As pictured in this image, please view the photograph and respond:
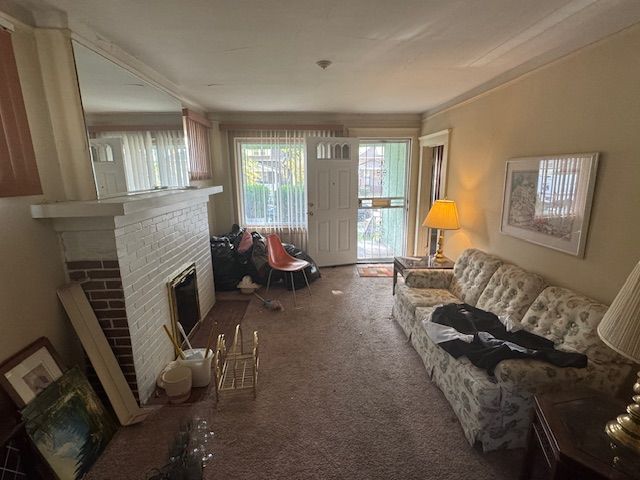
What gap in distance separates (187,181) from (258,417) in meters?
2.39

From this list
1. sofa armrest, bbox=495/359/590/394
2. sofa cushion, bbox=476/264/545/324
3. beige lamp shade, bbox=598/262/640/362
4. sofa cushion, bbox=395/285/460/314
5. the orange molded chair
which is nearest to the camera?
beige lamp shade, bbox=598/262/640/362

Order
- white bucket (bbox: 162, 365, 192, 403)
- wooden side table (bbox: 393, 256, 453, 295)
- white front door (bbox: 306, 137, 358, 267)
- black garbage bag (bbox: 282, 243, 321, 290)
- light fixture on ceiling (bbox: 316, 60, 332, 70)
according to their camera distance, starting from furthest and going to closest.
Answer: white front door (bbox: 306, 137, 358, 267)
black garbage bag (bbox: 282, 243, 321, 290)
wooden side table (bbox: 393, 256, 453, 295)
light fixture on ceiling (bbox: 316, 60, 332, 70)
white bucket (bbox: 162, 365, 192, 403)

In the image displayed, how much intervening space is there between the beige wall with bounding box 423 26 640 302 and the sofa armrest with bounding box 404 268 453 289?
50 centimetres

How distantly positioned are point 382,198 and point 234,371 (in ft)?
12.1

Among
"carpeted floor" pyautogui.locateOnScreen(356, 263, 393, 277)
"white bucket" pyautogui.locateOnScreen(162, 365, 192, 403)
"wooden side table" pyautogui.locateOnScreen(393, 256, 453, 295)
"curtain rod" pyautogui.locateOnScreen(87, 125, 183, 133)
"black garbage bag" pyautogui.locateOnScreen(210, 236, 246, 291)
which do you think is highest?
"curtain rod" pyautogui.locateOnScreen(87, 125, 183, 133)

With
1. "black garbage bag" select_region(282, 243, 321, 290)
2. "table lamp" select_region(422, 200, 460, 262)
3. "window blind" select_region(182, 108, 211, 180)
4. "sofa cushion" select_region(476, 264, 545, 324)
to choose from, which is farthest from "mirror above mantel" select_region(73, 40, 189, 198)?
"sofa cushion" select_region(476, 264, 545, 324)

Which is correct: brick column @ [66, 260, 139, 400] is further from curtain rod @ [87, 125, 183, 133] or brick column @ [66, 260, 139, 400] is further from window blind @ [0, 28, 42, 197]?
curtain rod @ [87, 125, 183, 133]

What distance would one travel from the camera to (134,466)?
1.58 metres

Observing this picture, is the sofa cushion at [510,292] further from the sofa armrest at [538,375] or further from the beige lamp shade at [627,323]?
the beige lamp shade at [627,323]

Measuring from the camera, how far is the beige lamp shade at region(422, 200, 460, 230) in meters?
3.19

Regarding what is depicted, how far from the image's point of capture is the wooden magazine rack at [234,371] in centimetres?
204

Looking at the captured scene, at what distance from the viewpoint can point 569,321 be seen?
176 cm

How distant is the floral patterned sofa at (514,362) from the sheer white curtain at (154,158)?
2.44 m

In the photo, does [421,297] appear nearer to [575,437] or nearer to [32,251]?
[575,437]
